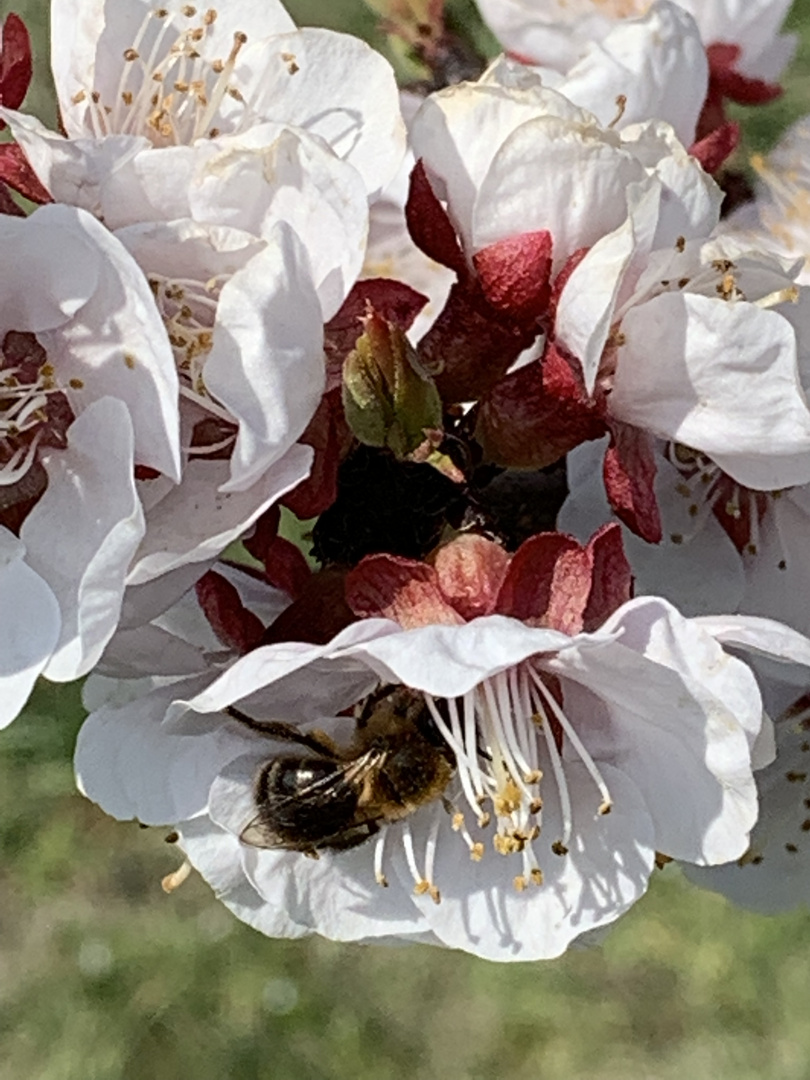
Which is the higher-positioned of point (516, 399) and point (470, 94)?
point (470, 94)

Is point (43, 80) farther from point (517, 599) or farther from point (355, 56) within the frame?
point (517, 599)

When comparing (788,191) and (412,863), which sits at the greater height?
(788,191)

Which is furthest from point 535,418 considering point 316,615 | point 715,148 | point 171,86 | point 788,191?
point 788,191

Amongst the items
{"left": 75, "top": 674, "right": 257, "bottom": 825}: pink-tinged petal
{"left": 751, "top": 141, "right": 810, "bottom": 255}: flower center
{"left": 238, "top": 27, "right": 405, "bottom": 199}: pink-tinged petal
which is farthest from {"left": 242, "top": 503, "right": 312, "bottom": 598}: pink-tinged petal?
{"left": 751, "top": 141, "right": 810, "bottom": 255}: flower center

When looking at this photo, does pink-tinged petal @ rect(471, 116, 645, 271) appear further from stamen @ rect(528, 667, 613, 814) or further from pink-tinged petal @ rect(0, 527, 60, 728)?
pink-tinged petal @ rect(0, 527, 60, 728)

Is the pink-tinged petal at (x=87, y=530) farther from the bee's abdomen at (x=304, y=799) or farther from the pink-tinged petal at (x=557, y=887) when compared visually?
the pink-tinged petal at (x=557, y=887)

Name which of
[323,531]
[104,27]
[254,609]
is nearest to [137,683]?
[254,609]

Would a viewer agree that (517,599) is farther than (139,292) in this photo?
Yes

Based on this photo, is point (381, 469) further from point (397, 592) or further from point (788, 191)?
point (788, 191)
